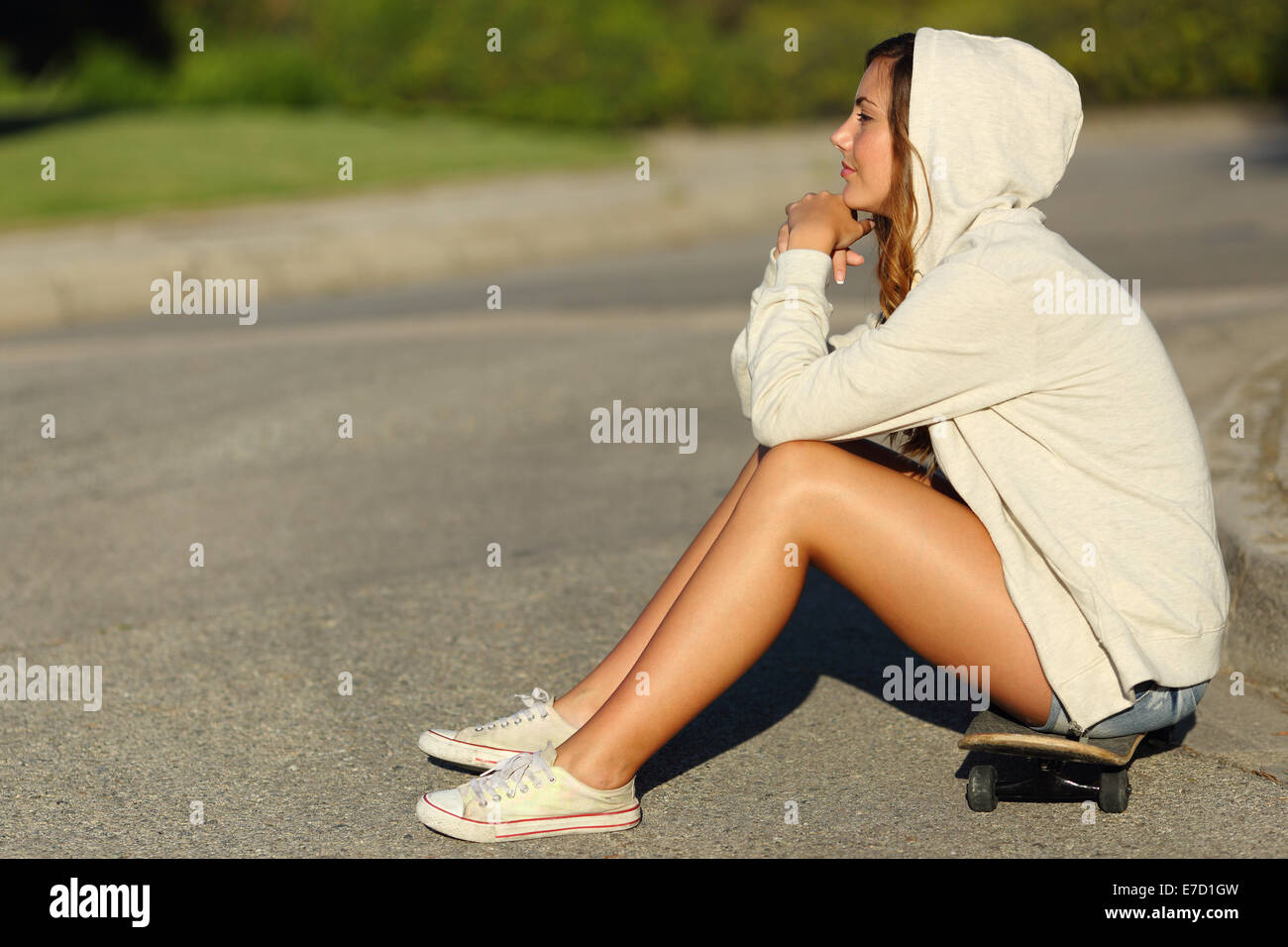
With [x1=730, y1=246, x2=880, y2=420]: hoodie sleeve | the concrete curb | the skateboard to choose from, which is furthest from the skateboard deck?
the concrete curb

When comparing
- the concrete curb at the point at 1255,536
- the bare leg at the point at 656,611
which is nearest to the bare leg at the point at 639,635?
the bare leg at the point at 656,611

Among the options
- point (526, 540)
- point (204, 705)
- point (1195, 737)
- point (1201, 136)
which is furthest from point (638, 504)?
point (1201, 136)

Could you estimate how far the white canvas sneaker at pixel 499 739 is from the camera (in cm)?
332

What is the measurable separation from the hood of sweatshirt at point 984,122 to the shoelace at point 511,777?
127cm

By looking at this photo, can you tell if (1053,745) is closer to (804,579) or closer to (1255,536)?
(804,579)

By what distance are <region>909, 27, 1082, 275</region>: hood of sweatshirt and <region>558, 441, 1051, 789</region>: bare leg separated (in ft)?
1.73

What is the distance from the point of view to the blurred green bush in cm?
2189

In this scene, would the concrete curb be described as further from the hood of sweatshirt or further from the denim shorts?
the hood of sweatshirt

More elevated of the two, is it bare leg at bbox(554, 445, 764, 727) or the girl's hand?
the girl's hand

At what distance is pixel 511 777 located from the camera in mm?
3021

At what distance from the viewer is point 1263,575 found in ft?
12.2

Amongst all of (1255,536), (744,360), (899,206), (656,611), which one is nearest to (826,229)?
(899,206)

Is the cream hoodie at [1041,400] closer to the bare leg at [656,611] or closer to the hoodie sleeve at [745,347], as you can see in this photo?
the hoodie sleeve at [745,347]

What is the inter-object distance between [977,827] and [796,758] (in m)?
0.52
